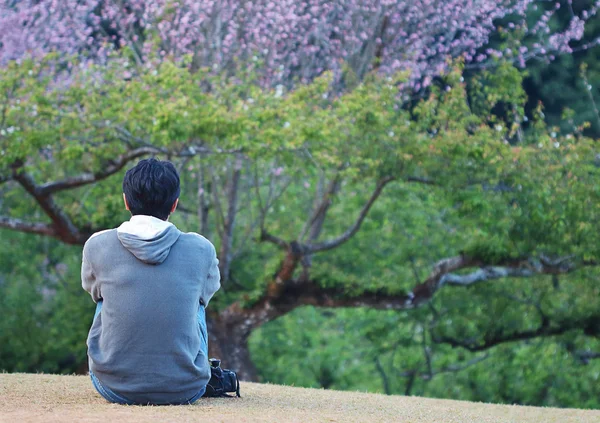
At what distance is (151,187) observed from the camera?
4.43 m

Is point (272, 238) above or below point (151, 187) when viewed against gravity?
below

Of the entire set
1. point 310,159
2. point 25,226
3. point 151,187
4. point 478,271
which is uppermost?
point 151,187

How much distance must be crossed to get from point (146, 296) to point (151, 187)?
0.50 m

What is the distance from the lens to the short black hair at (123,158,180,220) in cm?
443

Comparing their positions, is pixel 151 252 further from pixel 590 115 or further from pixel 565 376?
pixel 590 115

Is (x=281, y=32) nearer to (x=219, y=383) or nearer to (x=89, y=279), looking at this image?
(x=219, y=383)

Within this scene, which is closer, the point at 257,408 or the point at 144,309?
the point at 144,309

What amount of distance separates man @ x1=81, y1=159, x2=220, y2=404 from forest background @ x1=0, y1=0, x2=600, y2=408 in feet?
21.2

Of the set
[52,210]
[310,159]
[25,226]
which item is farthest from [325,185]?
[25,226]

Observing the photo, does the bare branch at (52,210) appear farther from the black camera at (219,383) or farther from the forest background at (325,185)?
the black camera at (219,383)

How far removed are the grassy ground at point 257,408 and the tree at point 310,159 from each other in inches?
209

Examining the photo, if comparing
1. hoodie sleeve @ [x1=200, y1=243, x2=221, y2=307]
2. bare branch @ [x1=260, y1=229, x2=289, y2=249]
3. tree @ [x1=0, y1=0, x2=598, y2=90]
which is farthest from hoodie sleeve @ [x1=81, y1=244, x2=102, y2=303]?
tree @ [x1=0, y1=0, x2=598, y2=90]

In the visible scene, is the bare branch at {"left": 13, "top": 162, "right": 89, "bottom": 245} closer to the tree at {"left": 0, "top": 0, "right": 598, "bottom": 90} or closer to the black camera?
the tree at {"left": 0, "top": 0, "right": 598, "bottom": 90}

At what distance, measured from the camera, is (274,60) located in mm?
15086
